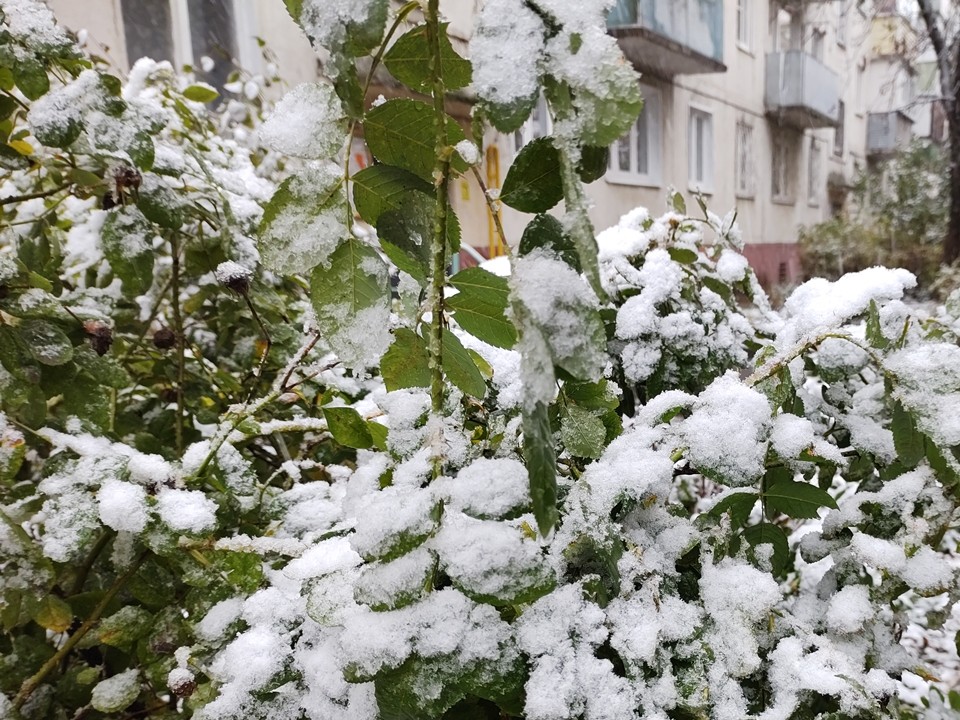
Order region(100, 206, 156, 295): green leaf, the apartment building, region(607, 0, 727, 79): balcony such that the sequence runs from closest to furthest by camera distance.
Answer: region(100, 206, 156, 295): green leaf < the apartment building < region(607, 0, 727, 79): balcony

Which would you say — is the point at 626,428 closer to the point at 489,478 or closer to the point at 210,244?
the point at 489,478

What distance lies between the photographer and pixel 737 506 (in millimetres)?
878

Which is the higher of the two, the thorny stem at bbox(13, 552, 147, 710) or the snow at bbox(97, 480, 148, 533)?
the snow at bbox(97, 480, 148, 533)

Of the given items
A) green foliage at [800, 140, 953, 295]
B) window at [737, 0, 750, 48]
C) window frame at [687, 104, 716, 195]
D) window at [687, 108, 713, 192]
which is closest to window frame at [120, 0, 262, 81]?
window frame at [687, 104, 716, 195]

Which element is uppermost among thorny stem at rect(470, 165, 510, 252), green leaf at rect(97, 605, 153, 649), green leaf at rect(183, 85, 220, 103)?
green leaf at rect(183, 85, 220, 103)

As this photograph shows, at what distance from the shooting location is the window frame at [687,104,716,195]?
39.0ft

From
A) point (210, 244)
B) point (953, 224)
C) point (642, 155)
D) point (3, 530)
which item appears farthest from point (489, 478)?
point (953, 224)

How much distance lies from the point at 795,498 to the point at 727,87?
13.8m

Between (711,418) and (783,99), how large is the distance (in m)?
15.2

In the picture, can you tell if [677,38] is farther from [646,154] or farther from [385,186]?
[385,186]

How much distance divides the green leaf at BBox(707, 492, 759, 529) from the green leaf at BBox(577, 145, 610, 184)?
0.55m

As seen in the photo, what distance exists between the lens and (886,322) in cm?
103

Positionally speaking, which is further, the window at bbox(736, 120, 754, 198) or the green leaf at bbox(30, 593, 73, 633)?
the window at bbox(736, 120, 754, 198)

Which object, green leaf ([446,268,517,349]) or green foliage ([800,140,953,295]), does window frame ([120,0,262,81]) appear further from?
green foliage ([800,140,953,295])
